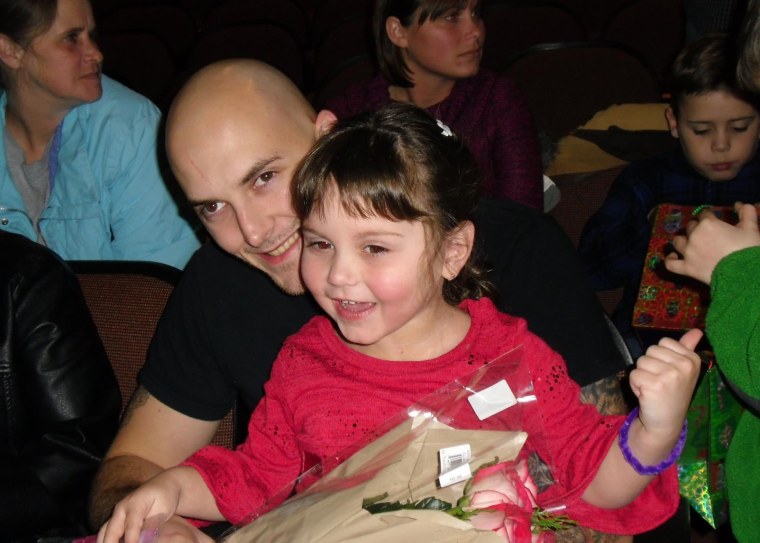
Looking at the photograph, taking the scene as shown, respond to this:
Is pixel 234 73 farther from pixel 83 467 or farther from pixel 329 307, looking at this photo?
pixel 83 467

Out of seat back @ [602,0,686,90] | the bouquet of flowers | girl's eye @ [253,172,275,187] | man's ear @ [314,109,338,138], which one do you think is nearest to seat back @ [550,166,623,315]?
man's ear @ [314,109,338,138]

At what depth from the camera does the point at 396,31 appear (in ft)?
11.1

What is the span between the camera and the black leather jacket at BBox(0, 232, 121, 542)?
1.90 metres

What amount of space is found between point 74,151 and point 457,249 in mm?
1812

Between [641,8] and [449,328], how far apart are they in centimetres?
429

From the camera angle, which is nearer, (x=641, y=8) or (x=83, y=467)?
(x=83, y=467)

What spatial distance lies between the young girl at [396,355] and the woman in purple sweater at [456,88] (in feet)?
4.93

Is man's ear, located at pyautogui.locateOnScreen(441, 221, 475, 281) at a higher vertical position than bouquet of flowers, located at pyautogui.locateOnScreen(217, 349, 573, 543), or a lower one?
higher

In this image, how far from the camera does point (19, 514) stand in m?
1.75

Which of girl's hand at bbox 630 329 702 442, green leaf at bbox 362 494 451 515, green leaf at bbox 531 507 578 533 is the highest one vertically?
green leaf at bbox 362 494 451 515

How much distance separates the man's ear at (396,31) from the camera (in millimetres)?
3363

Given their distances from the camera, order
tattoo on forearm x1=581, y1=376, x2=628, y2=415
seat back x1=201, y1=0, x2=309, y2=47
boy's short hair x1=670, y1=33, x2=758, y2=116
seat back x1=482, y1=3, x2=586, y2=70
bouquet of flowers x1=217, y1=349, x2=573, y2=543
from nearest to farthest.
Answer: bouquet of flowers x1=217, y1=349, x2=573, y2=543, tattoo on forearm x1=581, y1=376, x2=628, y2=415, boy's short hair x1=670, y1=33, x2=758, y2=116, seat back x1=482, y1=3, x2=586, y2=70, seat back x1=201, y1=0, x2=309, y2=47

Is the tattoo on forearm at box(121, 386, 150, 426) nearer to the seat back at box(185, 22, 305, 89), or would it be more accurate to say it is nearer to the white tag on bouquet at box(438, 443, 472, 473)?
the white tag on bouquet at box(438, 443, 472, 473)

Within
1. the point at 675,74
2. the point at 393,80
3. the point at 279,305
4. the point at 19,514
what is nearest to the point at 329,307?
the point at 279,305
